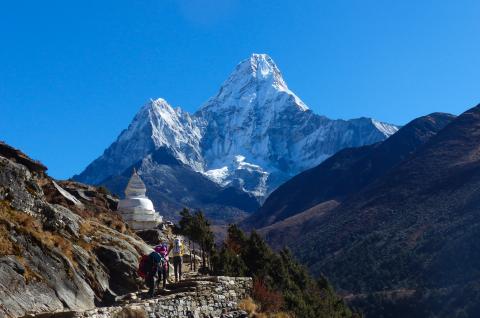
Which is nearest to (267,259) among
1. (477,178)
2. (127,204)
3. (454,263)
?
(127,204)

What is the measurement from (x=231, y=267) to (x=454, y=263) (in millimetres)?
100060

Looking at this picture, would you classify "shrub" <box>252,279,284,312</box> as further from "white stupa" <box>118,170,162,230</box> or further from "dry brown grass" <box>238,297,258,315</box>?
"white stupa" <box>118,170,162,230</box>

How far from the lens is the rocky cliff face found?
19.2m

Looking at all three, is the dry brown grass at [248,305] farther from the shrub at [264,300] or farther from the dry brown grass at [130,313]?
the dry brown grass at [130,313]

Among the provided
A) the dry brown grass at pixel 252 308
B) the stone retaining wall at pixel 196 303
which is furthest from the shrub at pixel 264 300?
the stone retaining wall at pixel 196 303

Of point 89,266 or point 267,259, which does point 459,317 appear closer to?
point 267,259

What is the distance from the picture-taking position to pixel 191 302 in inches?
830

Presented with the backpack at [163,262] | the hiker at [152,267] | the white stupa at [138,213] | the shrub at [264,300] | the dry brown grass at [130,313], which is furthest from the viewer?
the white stupa at [138,213]

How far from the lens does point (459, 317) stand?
104 metres

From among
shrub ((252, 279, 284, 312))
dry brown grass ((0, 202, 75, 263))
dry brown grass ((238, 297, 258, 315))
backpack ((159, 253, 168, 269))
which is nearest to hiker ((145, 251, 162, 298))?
backpack ((159, 253, 168, 269))

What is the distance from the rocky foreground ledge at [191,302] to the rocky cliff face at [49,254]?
135cm

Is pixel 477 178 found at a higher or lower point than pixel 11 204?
higher

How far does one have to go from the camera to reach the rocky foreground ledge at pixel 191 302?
62.1ft

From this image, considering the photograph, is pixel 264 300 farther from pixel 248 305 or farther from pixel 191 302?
pixel 191 302
